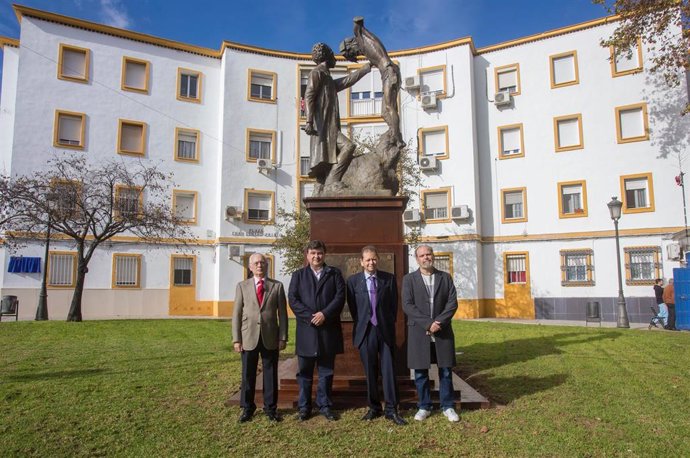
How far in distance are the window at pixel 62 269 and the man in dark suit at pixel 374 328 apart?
2182 centimetres

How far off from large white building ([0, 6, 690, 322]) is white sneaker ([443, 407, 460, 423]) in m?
19.7

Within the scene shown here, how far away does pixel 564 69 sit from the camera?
24.6 metres

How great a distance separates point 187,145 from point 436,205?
41.8ft

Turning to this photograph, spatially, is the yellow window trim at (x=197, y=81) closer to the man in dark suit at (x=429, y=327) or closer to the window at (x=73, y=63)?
the window at (x=73, y=63)

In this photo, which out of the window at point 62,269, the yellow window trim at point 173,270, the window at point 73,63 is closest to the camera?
the window at point 62,269

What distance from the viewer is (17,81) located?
75.7 ft

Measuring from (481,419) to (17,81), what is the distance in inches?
991

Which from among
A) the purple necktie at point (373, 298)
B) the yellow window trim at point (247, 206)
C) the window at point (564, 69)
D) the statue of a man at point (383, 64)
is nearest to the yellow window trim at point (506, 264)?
the window at point (564, 69)

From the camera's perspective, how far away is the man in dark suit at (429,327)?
5169mm

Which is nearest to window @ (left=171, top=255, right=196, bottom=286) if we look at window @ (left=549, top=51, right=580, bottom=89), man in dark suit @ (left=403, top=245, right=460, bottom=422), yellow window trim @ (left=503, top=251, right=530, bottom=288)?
yellow window trim @ (left=503, top=251, right=530, bottom=288)

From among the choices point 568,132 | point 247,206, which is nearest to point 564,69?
point 568,132

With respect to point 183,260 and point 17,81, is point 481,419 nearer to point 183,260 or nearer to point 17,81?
point 183,260

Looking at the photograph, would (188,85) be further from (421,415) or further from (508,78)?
(421,415)

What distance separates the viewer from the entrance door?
79.2 ft
